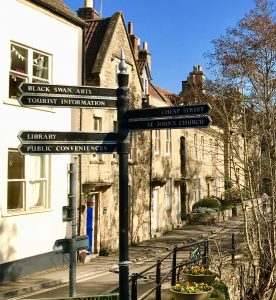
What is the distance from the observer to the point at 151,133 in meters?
22.7

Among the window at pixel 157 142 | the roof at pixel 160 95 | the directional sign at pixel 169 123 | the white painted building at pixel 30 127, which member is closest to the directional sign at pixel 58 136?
the directional sign at pixel 169 123

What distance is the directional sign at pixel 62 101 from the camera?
4.79 metres

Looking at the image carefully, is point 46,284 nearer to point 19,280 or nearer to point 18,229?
point 19,280

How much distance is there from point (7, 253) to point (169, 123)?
29.4ft

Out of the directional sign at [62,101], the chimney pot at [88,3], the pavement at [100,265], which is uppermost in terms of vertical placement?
the chimney pot at [88,3]

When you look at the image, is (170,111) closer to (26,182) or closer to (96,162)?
(26,182)

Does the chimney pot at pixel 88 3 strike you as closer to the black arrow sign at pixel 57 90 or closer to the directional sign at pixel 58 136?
the black arrow sign at pixel 57 90

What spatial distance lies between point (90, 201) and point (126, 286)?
12.7 meters

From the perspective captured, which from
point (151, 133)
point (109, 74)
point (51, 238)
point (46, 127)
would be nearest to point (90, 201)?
point (51, 238)

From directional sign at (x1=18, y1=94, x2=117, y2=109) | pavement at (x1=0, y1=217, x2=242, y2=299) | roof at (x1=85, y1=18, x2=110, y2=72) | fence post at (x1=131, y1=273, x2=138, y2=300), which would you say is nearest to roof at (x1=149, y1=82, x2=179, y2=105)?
roof at (x1=85, y1=18, x2=110, y2=72)

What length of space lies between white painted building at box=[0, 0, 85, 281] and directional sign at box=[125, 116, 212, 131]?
8153 mm

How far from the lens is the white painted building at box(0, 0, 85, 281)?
39.4ft

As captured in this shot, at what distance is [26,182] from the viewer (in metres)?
12.8

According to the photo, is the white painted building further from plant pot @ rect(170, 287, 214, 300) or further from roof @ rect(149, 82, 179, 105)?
roof @ rect(149, 82, 179, 105)
